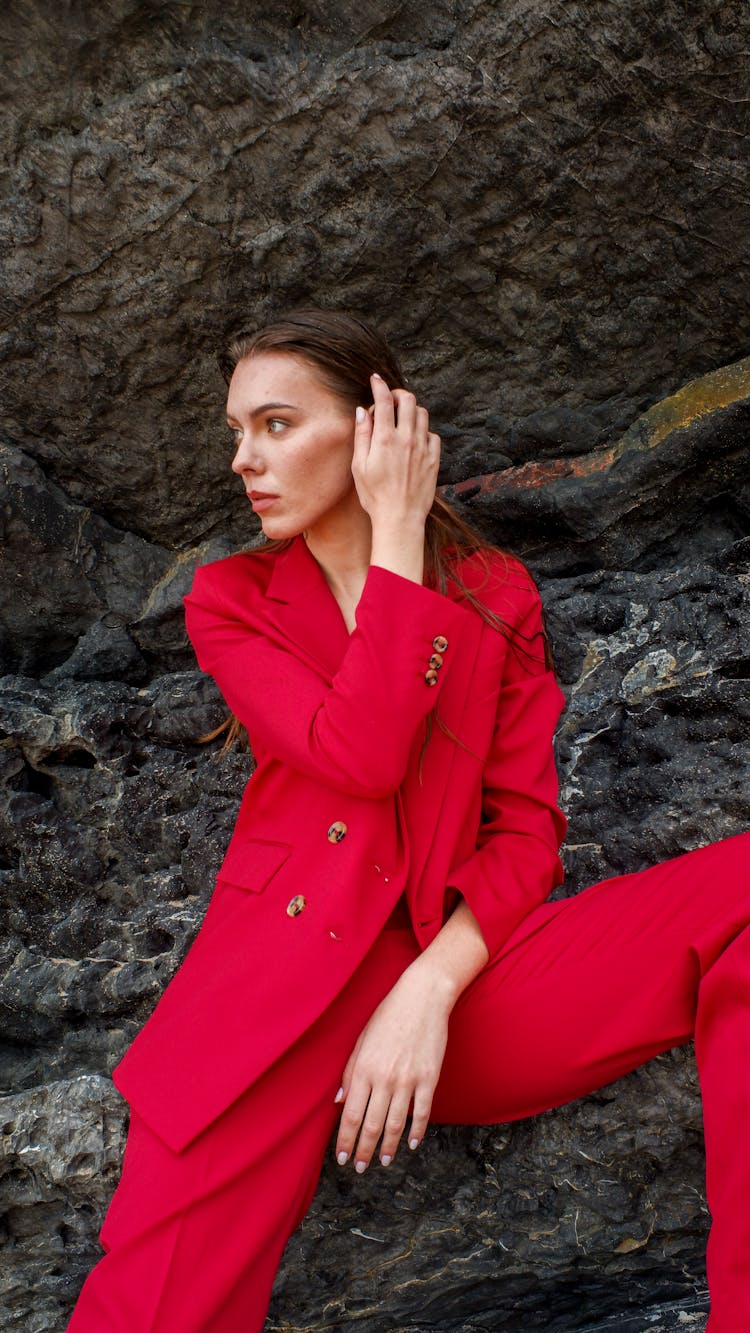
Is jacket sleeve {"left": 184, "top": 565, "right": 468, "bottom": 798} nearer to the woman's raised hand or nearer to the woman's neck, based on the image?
the woman's raised hand

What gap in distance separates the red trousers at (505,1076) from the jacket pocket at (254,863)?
0.85 feet

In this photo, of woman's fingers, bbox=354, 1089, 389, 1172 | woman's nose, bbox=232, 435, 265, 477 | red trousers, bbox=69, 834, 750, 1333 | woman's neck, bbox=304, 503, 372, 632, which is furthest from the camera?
woman's neck, bbox=304, 503, 372, 632

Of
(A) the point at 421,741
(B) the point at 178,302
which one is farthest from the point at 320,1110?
(B) the point at 178,302

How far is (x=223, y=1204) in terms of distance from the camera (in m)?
1.96

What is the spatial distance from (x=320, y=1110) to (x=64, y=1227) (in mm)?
845

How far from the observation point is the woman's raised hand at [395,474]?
222cm

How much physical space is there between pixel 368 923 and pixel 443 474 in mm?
1776

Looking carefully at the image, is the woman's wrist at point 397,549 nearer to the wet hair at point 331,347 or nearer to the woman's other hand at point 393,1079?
the wet hair at point 331,347

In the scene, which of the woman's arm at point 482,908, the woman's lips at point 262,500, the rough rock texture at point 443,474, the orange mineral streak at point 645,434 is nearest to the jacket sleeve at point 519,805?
the woman's arm at point 482,908

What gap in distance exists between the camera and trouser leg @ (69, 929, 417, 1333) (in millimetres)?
1875

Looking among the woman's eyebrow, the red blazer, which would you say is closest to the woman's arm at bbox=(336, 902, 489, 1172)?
the red blazer

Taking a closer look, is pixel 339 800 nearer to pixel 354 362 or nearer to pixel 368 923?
pixel 368 923

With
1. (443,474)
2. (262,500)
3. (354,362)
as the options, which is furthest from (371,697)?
(443,474)

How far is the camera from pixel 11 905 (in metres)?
3.21
